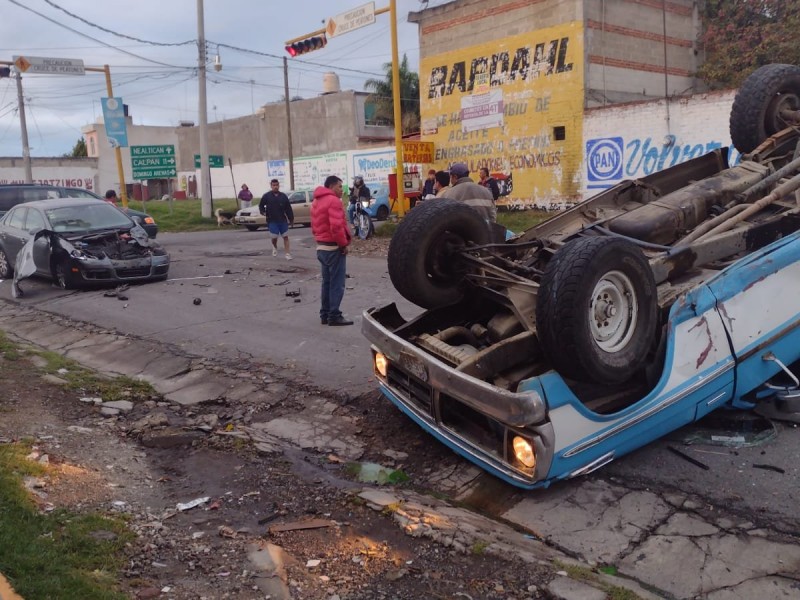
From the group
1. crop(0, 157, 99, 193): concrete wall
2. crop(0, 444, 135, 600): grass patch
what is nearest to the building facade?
crop(0, 444, 135, 600): grass patch

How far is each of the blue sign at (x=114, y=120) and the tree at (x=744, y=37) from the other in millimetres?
21184

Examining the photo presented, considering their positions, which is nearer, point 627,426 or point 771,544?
point 771,544

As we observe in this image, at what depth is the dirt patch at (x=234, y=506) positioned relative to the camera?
10.2ft

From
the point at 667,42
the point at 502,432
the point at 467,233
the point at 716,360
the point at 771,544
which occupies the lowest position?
the point at 771,544

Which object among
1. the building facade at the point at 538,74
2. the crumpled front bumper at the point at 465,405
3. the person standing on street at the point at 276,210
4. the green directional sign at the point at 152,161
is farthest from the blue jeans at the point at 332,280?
the green directional sign at the point at 152,161

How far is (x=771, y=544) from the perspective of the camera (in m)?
3.36

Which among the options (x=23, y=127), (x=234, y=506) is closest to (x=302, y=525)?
(x=234, y=506)

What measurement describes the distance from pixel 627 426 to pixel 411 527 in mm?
1285

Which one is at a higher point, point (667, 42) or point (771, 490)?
point (667, 42)

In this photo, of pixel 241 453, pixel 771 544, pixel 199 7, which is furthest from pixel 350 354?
pixel 199 7

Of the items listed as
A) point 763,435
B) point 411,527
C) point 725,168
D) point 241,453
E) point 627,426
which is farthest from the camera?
point 725,168

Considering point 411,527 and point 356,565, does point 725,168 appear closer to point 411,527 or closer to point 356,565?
point 411,527

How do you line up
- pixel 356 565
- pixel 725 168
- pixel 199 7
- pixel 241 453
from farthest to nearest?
1. pixel 199 7
2. pixel 725 168
3. pixel 241 453
4. pixel 356 565

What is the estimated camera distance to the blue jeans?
316 inches
